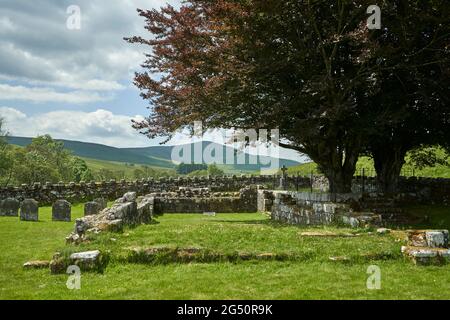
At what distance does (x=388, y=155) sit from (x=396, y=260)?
16246 mm

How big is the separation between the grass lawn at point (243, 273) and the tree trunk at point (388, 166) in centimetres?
1344

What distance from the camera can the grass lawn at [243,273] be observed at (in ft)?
25.3

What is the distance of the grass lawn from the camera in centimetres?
772

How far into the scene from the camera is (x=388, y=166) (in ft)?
83.6

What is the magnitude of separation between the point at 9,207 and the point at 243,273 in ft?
60.1

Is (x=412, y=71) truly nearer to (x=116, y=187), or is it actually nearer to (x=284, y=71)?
(x=284, y=71)

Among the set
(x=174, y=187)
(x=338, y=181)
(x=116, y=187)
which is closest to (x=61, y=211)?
(x=338, y=181)


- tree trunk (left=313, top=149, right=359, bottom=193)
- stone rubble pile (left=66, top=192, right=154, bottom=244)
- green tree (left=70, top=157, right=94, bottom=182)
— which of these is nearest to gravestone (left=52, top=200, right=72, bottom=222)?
stone rubble pile (left=66, top=192, right=154, bottom=244)

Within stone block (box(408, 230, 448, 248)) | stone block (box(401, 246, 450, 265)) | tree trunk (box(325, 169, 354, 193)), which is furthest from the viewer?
tree trunk (box(325, 169, 354, 193))

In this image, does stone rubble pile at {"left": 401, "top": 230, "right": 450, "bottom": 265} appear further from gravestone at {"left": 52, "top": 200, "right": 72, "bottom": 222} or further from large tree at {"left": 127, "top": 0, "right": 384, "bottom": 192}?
gravestone at {"left": 52, "top": 200, "right": 72, "bottom": 222}

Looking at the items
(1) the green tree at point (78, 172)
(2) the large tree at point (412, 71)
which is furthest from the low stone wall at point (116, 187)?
(1) the green tree at point (78, 172)

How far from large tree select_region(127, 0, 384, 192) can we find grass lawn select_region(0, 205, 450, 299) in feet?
22.5
